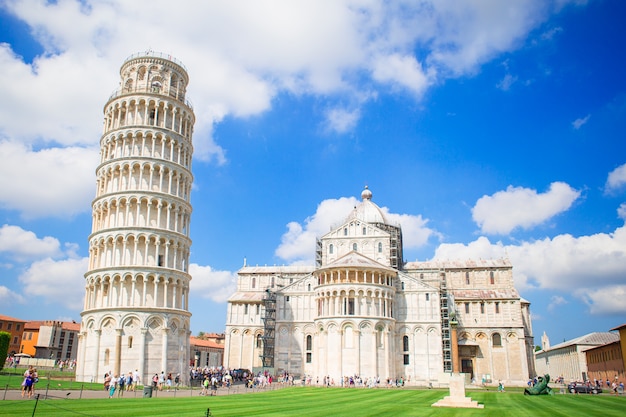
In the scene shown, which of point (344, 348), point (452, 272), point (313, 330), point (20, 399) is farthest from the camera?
point (452, 272)

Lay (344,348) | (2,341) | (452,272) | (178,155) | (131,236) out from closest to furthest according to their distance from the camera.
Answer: (2,341)
(131,236)
(178,155)
(344,348)
(452,272)

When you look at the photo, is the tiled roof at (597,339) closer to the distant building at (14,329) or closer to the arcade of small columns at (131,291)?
the arcade of small columns at (131,291)

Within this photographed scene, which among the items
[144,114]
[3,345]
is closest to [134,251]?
[3,345]

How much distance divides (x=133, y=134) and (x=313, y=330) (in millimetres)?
33841

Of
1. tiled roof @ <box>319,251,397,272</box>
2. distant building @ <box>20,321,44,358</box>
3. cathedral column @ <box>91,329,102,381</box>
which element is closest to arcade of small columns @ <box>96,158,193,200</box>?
cathedral column @ <box>91,329,102,381</box>

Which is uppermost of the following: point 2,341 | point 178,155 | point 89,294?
point 178,155

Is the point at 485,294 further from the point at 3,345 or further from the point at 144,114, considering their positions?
the point at 3,345

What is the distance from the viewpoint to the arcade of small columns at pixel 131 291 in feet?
152

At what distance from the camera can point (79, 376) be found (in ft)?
148

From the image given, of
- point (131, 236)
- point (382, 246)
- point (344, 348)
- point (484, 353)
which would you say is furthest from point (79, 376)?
point (484, 353)

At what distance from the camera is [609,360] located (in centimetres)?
6253

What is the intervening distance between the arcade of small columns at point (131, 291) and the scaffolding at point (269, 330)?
898 inches

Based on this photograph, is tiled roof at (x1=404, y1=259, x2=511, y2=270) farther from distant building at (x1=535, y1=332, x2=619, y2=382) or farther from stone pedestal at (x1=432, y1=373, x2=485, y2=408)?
stone pedestal at (x1=432, y1=373, x2=485, y2=408)

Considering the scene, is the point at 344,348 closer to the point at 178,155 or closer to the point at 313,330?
the point at 313,330
